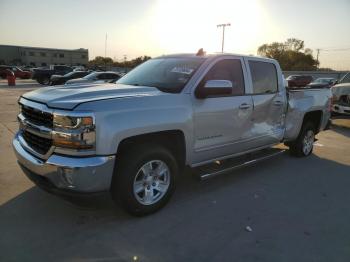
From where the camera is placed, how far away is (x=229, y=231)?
3.73 metres

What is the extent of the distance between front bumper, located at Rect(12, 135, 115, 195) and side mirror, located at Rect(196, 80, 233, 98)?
144 centimetres

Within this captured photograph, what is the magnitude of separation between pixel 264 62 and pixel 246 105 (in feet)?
3.75

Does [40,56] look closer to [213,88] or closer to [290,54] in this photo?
[290,54]

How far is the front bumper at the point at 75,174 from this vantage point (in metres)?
3.27

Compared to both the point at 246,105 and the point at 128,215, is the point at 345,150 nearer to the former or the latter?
the point at 246,105

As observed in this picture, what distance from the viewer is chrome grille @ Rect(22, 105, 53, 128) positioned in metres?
3.48

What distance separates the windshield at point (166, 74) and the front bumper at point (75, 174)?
1.36 m

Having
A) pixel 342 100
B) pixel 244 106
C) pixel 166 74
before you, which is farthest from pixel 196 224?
pixel 342 100

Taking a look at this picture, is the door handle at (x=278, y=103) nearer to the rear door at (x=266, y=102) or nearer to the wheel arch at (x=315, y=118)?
the rear door at (x=266, y=102)

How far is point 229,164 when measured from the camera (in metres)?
5.13

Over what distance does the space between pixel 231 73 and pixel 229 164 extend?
4.37ft

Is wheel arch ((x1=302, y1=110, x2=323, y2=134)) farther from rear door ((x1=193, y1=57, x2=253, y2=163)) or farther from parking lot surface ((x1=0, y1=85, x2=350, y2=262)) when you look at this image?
rear door ((x1=193, y1=57, x2=253, y2=163))

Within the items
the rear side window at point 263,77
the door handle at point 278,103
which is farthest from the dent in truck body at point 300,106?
the rear side window at point 263,77

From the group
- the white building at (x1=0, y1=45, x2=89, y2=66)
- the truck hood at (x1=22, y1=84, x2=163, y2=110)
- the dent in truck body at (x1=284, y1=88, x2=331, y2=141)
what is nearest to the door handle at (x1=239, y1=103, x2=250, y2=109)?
the truck hood at (x1=22, y1=84, x2=163, y2=110)
